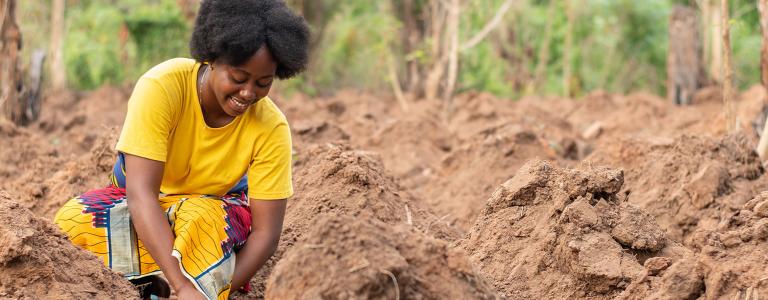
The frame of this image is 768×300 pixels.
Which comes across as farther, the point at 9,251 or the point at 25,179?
the point at 25,179

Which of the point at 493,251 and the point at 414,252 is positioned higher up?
the point at 414,252

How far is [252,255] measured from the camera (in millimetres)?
3342

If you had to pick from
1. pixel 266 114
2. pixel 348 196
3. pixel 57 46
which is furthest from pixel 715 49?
pixel 266 114

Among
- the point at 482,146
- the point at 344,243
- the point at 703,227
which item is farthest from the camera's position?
the point at 482,146

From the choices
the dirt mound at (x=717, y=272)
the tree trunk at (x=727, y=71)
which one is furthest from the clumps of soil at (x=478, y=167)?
the dirt mound at (x=717, y=272)

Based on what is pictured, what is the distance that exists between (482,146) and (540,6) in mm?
11380

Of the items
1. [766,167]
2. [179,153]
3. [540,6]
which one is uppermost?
[179,153]

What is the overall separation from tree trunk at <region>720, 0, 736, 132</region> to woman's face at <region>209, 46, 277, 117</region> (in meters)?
3.18

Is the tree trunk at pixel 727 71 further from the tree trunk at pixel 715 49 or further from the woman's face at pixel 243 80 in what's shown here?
the tree trunk at pixel 715 49

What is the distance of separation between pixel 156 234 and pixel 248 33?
72cm

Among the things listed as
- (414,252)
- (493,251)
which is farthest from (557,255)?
(414,252)

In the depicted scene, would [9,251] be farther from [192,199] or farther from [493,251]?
[493,251]

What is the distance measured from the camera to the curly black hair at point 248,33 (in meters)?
2.99

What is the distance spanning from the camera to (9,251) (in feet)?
9.40
